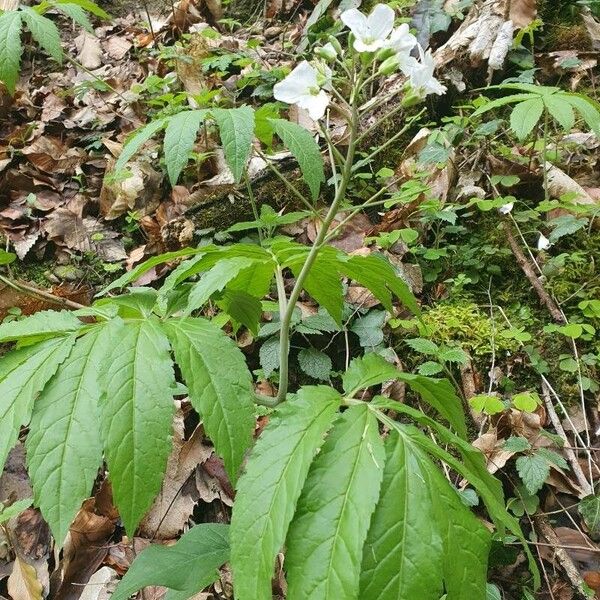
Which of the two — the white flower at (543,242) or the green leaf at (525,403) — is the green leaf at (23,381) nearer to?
the green leaf at (525,403)

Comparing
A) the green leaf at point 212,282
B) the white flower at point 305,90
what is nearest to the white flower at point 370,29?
the white flower at point 305,90

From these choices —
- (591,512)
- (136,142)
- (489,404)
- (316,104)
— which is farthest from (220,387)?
(591,512)

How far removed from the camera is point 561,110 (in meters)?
1.88

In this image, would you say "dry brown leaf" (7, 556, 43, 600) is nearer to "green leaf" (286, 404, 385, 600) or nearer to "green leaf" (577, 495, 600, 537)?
"green leaf" (286, 404, 385, 600)

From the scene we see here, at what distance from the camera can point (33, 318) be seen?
3.83ft

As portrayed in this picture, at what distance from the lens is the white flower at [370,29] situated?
3.70 feet

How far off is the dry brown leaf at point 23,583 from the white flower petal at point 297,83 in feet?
5.87

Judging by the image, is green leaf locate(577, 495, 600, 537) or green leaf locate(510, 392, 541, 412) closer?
green leaf locate(577, 495, 600, 537)

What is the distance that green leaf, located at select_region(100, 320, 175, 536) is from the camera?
34.8 inches

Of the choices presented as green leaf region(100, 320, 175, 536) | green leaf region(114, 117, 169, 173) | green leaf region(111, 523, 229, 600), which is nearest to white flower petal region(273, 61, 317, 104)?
green leaf region(114, 117, 169, 173)

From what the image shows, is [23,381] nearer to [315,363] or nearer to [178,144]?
[178,144]

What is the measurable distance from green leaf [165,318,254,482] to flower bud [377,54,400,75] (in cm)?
65

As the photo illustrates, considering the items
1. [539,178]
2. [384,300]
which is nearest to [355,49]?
[384,300]

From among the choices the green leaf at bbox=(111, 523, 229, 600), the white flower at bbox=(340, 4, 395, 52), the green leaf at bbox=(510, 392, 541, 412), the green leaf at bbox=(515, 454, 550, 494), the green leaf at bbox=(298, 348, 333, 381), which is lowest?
the green leaf at bbox=(515, 454, 550, 494)
